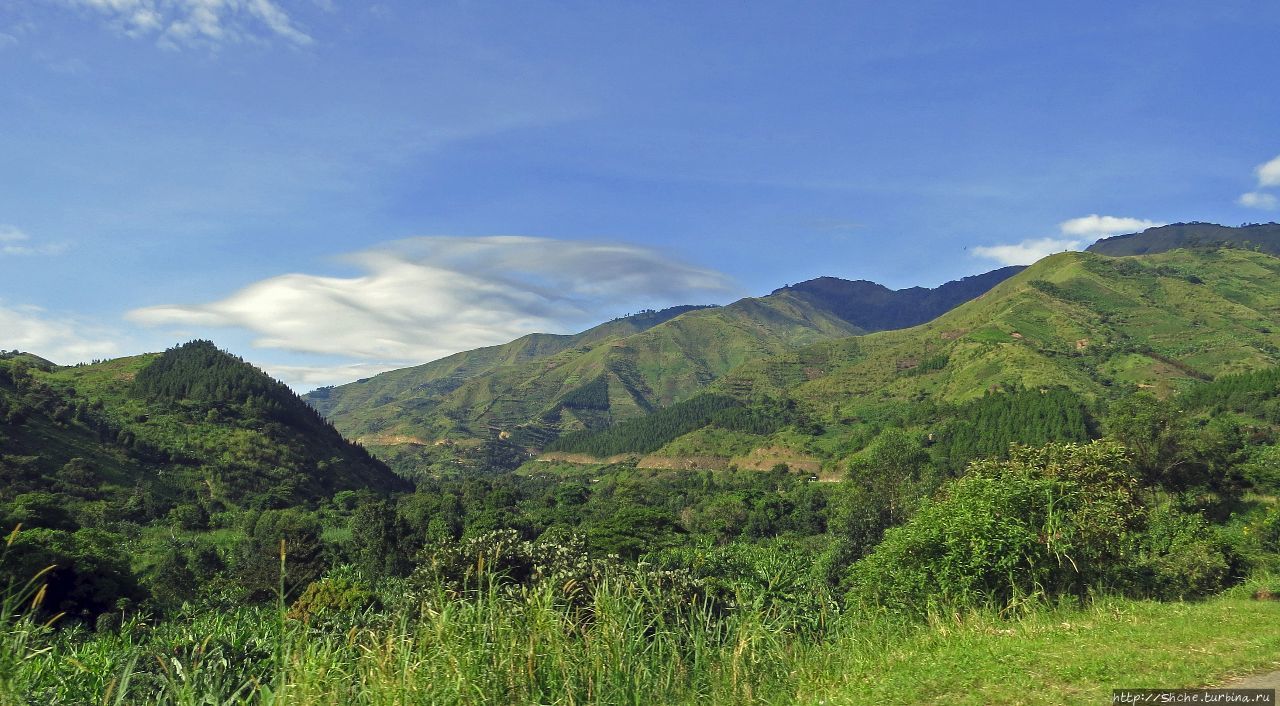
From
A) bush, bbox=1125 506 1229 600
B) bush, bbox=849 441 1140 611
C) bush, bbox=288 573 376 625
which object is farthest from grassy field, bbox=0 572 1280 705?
bush, bbox=288 573 376 625

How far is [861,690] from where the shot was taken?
27.9ft

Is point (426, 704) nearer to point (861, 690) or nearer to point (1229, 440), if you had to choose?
point (861, 690)

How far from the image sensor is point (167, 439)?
130 metres

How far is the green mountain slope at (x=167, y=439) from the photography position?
320 feet

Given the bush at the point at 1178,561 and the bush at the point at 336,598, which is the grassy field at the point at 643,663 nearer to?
the bush at the point at 1178,561

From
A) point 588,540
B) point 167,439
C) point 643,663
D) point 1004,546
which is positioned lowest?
point 588,540

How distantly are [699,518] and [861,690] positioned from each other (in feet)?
316

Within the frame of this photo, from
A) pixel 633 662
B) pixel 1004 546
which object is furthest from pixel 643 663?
pixel 1004 546

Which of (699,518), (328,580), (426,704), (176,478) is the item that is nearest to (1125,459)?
(426,704)

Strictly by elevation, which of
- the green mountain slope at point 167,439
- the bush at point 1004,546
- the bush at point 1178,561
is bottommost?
the bush at point 1178,561

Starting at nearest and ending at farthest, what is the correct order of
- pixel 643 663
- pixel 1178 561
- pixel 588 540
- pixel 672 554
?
pixel 643 663, pixel 1178 561, pixel 672 554, pixel 588 540

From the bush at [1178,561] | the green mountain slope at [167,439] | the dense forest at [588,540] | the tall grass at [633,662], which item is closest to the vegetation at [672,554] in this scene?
the tall grass at [633,662]

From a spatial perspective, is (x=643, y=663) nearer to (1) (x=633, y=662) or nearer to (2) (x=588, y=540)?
(1) (x=633, y=662)

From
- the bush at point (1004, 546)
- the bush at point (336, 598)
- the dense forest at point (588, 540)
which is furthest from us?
the bush at point (336, 598)
